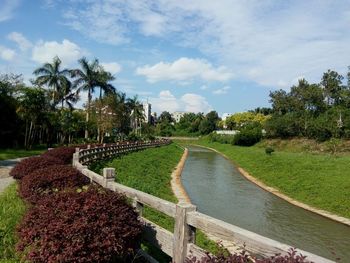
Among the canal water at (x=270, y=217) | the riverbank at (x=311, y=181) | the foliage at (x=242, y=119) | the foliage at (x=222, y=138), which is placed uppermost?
the foliage at (x=242, y=119)

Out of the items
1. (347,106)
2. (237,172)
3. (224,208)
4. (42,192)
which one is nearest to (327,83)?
(347,106)

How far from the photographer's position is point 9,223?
276 inches

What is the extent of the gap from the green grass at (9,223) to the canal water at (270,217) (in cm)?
907

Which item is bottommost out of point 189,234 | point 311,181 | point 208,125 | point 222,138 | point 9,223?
point 311,181

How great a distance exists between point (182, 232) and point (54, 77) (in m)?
49.6

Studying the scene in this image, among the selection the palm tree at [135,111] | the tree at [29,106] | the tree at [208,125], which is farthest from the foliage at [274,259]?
the tree at [208,125]

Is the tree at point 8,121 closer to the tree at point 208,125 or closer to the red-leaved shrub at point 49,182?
the red-leaved shrub at point 49,182

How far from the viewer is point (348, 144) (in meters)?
50.8

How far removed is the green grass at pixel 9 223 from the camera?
602cm

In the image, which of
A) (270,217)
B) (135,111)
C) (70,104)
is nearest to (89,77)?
(70,104)

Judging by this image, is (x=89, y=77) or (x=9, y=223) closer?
(x=9, y=223)

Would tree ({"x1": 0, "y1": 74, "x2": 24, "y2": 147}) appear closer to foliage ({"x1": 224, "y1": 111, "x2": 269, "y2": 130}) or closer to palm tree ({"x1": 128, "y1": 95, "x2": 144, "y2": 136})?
palm tree ({"x1": 128, "y1": 95, "x2": 144, "y2": 136})

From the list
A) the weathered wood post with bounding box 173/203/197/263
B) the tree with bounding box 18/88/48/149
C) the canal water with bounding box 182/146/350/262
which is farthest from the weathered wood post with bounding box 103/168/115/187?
the tree with bounding box 18/88/48/149

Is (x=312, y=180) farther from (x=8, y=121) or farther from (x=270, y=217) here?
(x=8, y=121)
